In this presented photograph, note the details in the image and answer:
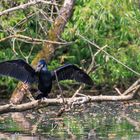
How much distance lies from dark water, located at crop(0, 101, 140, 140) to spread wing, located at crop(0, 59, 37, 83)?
86 centimetres

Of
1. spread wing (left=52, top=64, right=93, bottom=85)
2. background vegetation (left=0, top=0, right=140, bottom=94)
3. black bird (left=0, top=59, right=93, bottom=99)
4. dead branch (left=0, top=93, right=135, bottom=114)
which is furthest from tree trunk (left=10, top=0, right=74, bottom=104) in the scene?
dead branch (left=0, top=93, right=135, bottom=114)

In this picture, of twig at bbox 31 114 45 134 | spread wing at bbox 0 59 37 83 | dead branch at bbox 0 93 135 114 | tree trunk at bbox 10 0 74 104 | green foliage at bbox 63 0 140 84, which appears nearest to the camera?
dead branch at bbox 0 93 135 114

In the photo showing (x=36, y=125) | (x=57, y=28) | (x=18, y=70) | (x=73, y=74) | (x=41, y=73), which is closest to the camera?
(x=18, y=70)

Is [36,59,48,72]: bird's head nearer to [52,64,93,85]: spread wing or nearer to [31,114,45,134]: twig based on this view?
[52,64,93,85]: spread wing

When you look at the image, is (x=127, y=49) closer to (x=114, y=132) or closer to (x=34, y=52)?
(x=34, y=52)

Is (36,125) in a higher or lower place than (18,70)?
lower

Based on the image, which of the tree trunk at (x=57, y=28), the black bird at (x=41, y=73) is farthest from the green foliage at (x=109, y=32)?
the black bird at (x=41, y=73)

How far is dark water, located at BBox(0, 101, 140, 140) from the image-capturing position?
36.0ft

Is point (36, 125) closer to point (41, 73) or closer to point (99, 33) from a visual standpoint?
point (41, 73)

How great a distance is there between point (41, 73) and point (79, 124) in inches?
57.8

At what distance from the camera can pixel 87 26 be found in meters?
15.7

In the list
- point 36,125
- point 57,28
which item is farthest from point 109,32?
point 36,125

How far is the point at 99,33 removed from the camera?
668 inches

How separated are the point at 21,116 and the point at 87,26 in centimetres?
277
